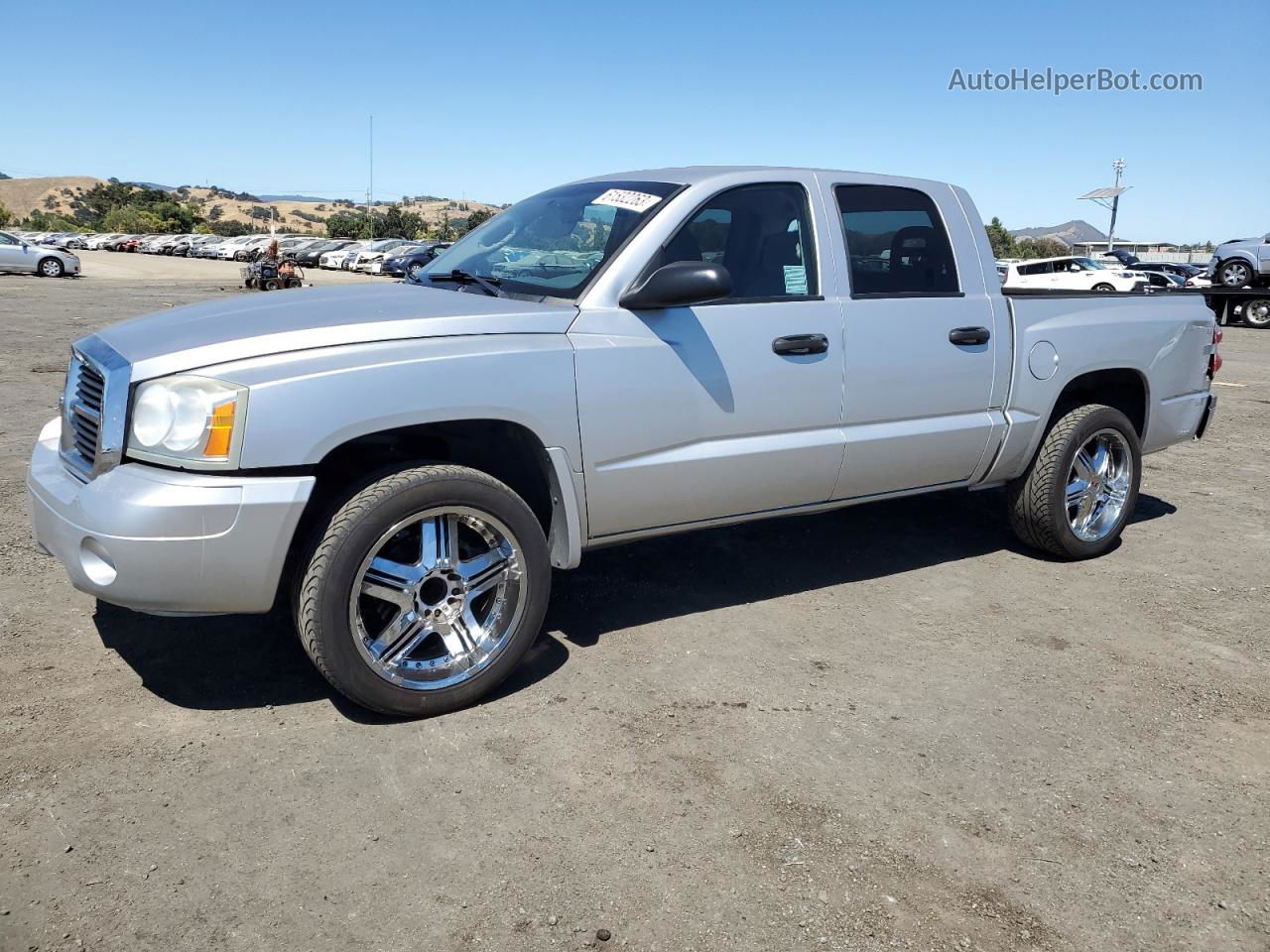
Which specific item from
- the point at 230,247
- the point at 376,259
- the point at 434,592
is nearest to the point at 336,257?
the point at 376,259

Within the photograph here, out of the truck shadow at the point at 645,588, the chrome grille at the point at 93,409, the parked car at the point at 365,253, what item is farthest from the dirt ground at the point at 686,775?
the parked car at the point at 365,253

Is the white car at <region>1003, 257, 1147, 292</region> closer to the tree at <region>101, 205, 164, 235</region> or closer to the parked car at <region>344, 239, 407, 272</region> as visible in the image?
the parked car at <region>344, 239, 407, 272</region>

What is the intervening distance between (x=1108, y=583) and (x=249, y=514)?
405cm

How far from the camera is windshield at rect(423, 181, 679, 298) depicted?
13.3 feet

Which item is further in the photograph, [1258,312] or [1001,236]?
[1001,236]

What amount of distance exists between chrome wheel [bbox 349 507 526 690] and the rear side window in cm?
193

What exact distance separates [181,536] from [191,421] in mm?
346

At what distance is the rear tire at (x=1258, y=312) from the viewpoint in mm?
23484

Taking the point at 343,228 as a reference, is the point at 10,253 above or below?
above

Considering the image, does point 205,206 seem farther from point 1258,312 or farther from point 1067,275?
point 1258,312

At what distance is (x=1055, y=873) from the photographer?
9.16 feet

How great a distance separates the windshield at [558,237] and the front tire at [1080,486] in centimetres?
242

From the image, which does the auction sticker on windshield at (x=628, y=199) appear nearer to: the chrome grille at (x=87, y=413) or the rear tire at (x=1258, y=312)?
the chrome grille at (x=87, y=413)

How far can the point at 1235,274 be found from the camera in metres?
24.1
